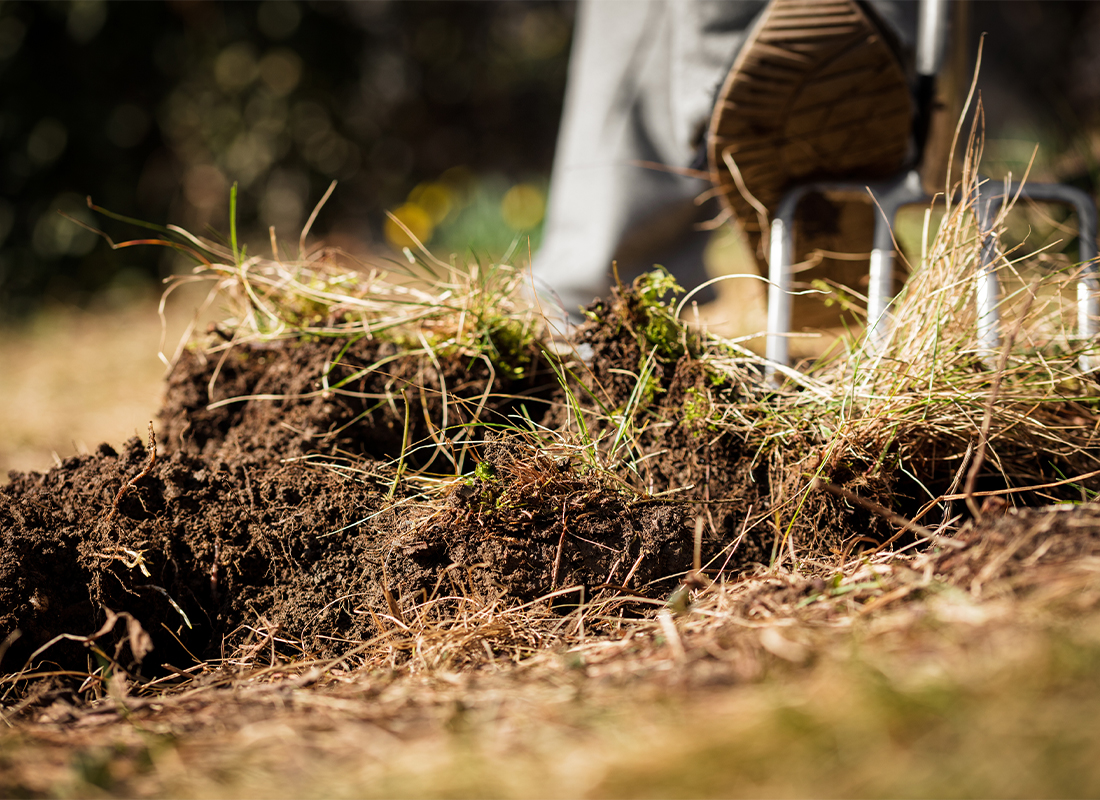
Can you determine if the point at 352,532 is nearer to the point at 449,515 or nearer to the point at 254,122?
the point at 449,515

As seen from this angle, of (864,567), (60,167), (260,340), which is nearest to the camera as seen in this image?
(864,567)

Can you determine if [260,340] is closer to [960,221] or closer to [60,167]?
[960,221]

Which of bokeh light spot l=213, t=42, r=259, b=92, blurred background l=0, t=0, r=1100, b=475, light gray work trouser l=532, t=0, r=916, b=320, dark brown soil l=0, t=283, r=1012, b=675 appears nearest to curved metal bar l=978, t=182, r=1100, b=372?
dark brown soil l=0, t=283, r=1012, b=675

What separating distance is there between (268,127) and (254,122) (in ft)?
0.29

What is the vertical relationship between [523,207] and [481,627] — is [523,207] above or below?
above

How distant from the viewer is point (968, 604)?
2.15 ft

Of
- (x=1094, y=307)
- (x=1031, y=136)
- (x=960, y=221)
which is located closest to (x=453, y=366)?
(x=960, y=221)

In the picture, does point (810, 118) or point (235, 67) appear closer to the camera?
point (810, 118)

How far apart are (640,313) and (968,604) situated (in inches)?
26.6

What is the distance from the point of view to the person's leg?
6.18 feet

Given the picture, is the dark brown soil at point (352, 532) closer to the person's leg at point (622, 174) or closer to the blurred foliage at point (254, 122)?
the person's leg at point (622, 174)

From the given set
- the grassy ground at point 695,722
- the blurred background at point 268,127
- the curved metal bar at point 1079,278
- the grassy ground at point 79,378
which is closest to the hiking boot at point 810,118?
the curved metal bar at point 1079,278

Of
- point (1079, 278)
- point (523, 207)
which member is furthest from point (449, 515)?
point (523, 207)

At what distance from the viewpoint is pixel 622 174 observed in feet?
6.23
